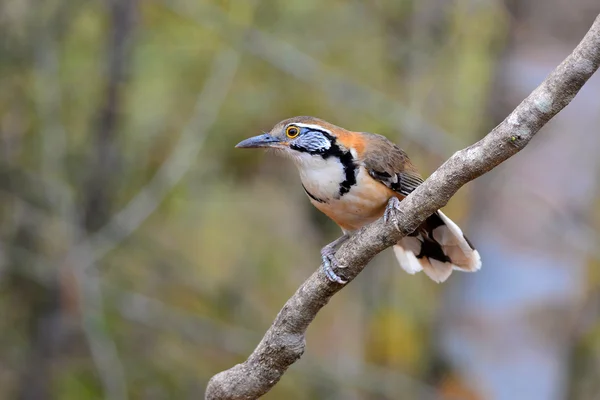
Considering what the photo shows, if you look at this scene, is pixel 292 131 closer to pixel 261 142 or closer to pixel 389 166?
pixel 261 142

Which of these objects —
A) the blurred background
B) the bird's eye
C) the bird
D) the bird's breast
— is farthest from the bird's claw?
the blurred background

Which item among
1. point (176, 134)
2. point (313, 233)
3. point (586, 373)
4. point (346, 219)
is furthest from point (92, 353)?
point (586, 373)

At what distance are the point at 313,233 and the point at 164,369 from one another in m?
2.07

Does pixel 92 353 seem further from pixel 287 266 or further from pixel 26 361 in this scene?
pixel 287 266

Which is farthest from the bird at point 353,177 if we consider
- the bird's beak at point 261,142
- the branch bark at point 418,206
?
the branch bark at point 418,206

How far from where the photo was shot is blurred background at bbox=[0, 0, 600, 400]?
7.24 meters

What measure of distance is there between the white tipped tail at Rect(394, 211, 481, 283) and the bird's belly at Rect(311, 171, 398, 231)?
287 millimetres

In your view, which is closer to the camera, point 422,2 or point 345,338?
point 422,2

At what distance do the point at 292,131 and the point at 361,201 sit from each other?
0.53 meters

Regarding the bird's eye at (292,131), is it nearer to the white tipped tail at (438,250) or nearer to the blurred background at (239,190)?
the white tipped tail at (438,250)

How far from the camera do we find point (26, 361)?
26.1 feet

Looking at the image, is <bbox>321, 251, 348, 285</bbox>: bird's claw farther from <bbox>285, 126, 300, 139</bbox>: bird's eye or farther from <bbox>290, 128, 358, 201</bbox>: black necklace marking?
<bbox>285, 126, 300, 139</bbox>: bird's eye

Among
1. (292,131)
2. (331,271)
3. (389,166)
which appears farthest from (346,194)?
(331,271)

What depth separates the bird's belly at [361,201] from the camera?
409 centimetres
